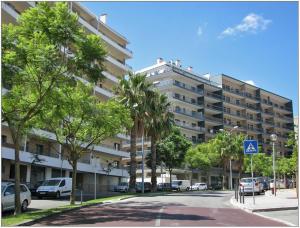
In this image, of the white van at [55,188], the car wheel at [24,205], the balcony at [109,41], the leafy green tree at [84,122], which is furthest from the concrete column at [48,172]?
the car wheel at [24,205]

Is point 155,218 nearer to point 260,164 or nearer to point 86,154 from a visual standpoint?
point 86,154

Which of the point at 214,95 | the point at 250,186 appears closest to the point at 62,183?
the point at 250,186

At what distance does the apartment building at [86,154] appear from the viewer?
44.4 metres

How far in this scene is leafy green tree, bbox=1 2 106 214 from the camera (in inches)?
679

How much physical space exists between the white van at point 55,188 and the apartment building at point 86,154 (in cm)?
246

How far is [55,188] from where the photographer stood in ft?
115

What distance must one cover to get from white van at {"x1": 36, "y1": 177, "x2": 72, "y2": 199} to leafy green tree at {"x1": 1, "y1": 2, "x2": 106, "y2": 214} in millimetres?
15927

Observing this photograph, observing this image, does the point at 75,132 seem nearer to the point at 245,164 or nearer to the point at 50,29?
the point at 50,29

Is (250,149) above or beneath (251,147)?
beneath

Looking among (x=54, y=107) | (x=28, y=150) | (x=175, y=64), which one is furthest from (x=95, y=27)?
(x=54, y=107)

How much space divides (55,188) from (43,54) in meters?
19.8


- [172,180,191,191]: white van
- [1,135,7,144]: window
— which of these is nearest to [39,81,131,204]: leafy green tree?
[1,135,7,144]: window

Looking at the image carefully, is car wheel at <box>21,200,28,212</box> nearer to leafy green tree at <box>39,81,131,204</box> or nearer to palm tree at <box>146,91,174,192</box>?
leafy green tree at <box>39,81,131,204</box>

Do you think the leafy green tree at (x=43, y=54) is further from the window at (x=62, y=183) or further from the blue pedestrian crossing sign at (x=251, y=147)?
the window at (x=62, y=183)
